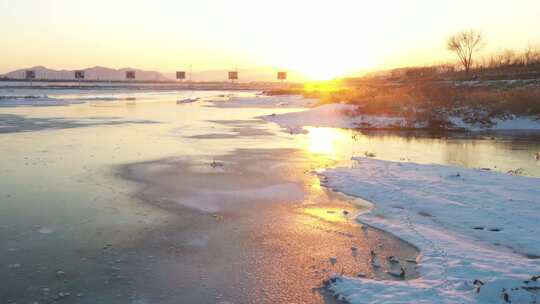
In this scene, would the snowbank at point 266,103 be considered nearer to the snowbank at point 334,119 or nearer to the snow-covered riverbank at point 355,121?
the snowbank at point 334,119

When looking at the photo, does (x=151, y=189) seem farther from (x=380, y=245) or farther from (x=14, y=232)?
(x=380, y=245)

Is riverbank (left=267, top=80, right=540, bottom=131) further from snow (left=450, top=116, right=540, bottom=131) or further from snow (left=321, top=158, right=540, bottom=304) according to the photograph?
snow (left=321, top=158, right=540, bottom=304)

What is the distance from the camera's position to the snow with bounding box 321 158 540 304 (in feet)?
21.0

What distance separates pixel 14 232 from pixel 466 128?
28065 mm

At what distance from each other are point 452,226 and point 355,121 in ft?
81.2

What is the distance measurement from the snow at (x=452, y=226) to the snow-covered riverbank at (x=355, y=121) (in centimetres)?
1472

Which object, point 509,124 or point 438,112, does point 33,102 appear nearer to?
point 438,112

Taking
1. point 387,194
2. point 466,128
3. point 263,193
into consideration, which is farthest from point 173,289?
point 466,128

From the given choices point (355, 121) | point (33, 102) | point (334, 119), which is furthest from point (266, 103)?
point (355, 121)

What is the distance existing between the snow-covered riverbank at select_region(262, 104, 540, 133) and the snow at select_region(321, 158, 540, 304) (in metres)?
14.7

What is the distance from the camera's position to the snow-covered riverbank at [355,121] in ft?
101

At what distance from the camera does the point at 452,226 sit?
937cm

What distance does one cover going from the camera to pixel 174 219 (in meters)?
9.77

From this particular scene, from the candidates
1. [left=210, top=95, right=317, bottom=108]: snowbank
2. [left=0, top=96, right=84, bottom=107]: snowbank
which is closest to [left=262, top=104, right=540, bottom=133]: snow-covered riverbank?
[left=210, top=95, right=317, bottom=108]: snowbank
